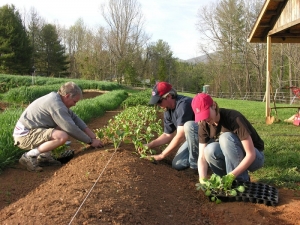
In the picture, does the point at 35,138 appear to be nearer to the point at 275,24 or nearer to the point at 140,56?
the point at 275,24

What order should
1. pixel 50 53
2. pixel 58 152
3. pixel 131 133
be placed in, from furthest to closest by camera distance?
pixel 50 53 → pixel 58 152 → pixel 131 133

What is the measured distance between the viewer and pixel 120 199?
8.49 feet

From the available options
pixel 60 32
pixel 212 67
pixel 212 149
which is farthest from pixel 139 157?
pixel 60 32

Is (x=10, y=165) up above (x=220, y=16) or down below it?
below

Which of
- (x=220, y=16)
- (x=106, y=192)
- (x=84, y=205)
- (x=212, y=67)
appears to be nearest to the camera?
(x=84, y=205)

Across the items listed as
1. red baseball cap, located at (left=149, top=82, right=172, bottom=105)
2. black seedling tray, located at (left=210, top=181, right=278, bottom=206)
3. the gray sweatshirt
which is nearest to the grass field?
black seedling tray, located at (left=210, top=181, right=278, bottom=206)

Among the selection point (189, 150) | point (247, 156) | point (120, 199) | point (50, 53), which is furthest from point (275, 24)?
point (50, 53)

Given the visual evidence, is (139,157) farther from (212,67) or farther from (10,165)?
(212,67)

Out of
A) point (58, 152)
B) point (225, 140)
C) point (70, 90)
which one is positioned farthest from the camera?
point (58, 152)

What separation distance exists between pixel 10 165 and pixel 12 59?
38410 mm

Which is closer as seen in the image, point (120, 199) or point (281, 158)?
point (120, 199)

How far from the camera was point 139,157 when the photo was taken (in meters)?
4.03

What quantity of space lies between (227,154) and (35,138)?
2376mm

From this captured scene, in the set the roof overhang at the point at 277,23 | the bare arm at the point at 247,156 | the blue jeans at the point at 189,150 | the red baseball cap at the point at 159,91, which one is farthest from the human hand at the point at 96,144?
the roof overhang at the point at 277,23
